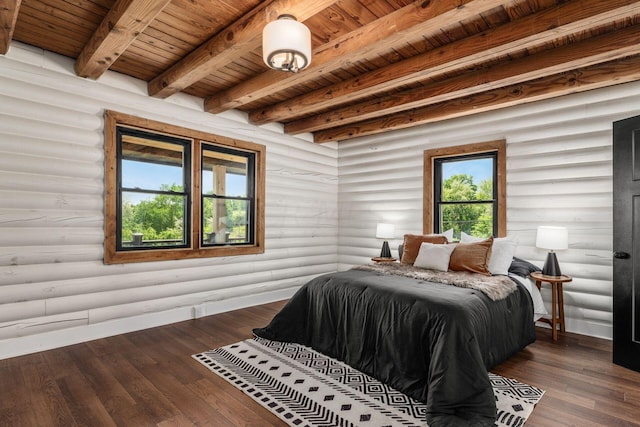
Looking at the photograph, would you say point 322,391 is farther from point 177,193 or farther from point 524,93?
point 524,93

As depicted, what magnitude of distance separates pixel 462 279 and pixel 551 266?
3.92 feet

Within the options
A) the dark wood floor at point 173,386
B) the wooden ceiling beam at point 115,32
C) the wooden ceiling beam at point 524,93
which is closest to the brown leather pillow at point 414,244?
the dark wood floor at point 173,386

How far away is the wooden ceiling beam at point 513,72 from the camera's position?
268cm

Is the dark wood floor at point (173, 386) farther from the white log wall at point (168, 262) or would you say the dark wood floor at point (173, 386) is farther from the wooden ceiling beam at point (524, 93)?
the wooden ceiling beam at point (524, 93)

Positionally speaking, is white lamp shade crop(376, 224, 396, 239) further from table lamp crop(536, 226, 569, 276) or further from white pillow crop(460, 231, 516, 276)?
table lamp crop(536, 226, 569, 276)

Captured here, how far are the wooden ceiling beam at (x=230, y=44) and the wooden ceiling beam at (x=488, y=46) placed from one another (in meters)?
1.25

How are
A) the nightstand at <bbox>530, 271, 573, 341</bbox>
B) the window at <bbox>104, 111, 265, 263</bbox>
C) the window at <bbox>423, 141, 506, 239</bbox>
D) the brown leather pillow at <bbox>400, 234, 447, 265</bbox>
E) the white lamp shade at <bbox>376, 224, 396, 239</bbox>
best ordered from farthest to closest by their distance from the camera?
1. the white lamp shade at <bbox>376, 224, 396, 239</bbox>
2. the window at <bbox>423, 141, 506, 239</bbox>
3. the brown leather pillow at <bbox>400, 234, 447, 265</bbox>
4. the window at <bbox>104, 111, 265, 263</bbox>
5. the nightstand at <bbox>530, 271, 573, 341</bbox>

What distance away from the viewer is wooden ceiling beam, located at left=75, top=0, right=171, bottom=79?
2227 millimetres

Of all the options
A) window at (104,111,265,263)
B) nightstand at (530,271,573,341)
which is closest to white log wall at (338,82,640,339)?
nightstand at (530,271,573,341)

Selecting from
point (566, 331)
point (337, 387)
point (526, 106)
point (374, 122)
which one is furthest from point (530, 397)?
point (374, 122)

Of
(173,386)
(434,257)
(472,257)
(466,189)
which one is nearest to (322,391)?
(173,386)

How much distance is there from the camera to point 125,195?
370 centimetres

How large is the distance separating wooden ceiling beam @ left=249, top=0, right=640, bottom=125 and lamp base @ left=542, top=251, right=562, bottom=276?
2.08 meters

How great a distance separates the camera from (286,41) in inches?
83.2
